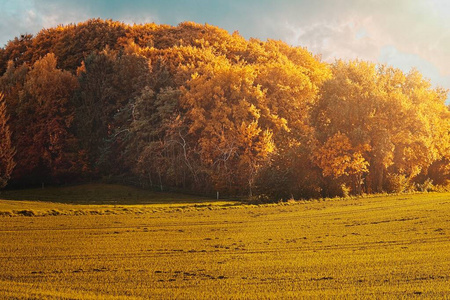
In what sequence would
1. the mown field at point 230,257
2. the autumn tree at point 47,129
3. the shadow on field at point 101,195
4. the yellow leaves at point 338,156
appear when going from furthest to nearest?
the autumn tree at point 47,129, the shadow on field at point 101,195, the yellow leaves at point 338,156, the mown field at point 230,257

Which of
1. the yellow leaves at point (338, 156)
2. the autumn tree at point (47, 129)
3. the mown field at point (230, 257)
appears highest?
the autumn tree at point (47, 129)

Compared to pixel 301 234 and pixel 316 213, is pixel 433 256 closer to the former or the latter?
pixel 301 234

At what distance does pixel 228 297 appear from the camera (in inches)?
336

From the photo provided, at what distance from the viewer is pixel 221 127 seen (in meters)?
47.0

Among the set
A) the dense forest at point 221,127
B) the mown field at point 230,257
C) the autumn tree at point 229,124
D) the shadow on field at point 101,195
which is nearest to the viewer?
the mown field at point 230,257

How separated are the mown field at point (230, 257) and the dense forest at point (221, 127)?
503 inches

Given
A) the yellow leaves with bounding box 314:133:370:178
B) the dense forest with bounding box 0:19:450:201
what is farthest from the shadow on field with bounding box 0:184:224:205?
the yellow leaves with bounding box 314:133:370:178

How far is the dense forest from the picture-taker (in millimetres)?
35000

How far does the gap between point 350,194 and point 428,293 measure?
27.7 m

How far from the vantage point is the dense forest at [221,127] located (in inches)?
1378

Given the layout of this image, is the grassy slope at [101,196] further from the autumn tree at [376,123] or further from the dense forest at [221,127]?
the autumn tree at [376,123]

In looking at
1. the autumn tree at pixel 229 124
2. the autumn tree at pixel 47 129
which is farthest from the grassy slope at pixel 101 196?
the autumn tree at pixel 229 124

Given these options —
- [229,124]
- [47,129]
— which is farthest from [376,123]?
[47,129]

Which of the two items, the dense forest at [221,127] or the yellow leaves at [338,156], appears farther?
the dense forest at [221,127]
